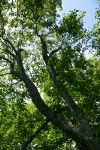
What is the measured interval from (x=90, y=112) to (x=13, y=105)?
5321 millimetres

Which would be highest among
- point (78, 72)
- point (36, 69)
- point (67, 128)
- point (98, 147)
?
point (36, 69)

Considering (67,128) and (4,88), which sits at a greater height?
(4,88)

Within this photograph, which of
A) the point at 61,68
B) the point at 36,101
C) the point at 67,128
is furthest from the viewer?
the point at 61,68

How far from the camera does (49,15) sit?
2075 centimetres

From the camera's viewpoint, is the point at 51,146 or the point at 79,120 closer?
the point at 79,120

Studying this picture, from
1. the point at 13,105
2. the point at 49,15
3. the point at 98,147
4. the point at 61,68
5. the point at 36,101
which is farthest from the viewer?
the point at 49,15

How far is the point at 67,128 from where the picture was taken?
14914mm

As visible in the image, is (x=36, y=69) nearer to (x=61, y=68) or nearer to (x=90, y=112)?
(x=61, y=68)

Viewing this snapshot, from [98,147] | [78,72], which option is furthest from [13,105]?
[98,147]

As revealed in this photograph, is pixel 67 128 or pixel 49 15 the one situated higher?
pixel 49 15

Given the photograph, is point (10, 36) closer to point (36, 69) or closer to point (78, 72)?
point (36, 69)

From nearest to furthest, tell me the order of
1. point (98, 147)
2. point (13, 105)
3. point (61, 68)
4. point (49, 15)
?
point (98, 147), point (61, 68), point (13, 105), point (49, 15)

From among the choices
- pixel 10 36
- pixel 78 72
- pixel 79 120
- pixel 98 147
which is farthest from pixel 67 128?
pixel 10 36

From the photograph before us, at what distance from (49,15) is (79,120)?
9.24 metres
